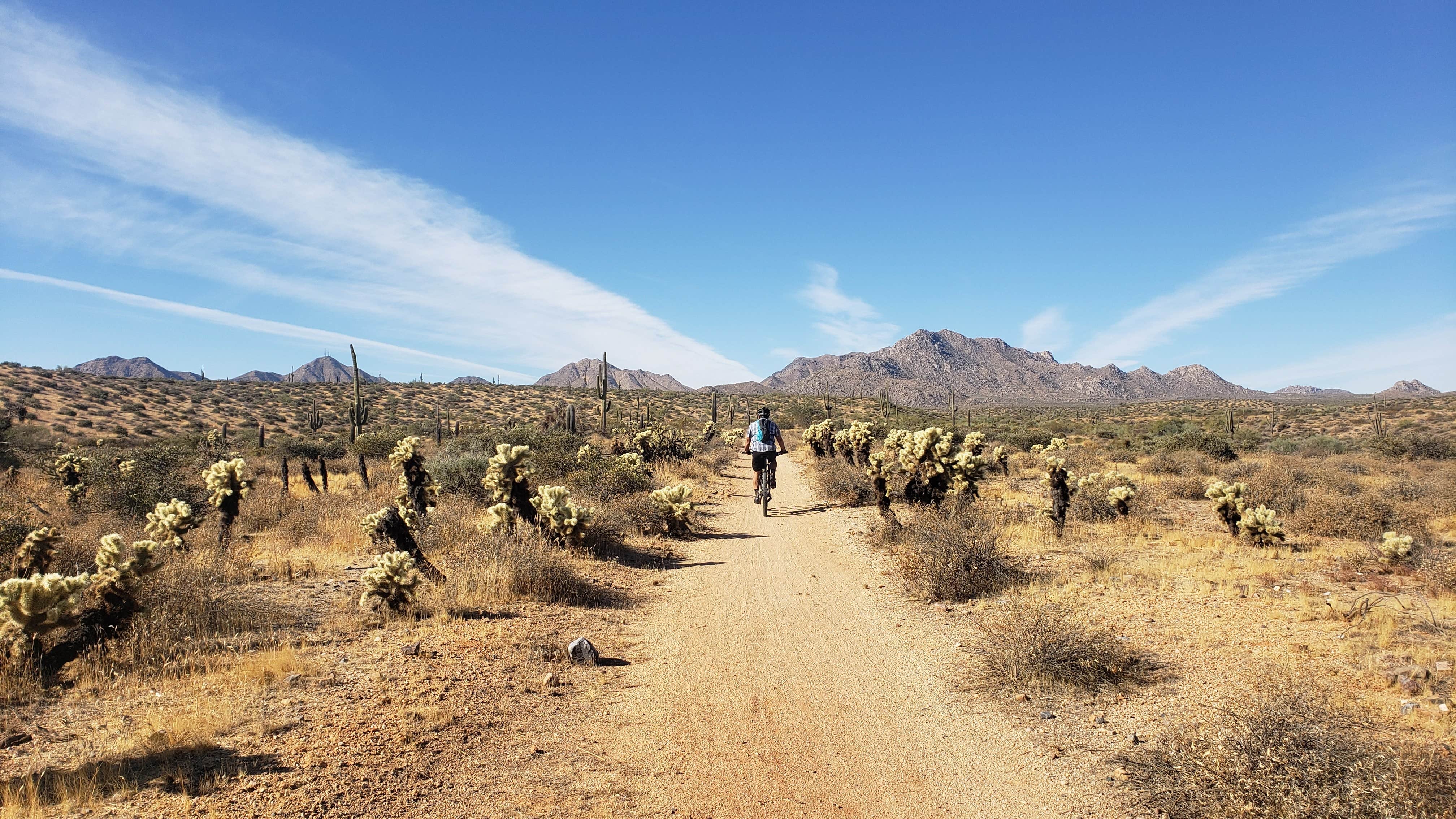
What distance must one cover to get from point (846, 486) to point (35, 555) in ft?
40.6

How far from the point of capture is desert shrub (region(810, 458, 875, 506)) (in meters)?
14.8

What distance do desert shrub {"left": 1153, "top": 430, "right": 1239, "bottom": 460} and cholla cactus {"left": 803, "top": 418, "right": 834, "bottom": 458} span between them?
11.8m

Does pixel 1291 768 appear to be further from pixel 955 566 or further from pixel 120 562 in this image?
pixel 120 562

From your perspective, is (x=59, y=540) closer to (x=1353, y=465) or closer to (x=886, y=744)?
(x=886, y=744)

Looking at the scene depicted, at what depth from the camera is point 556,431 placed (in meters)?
22.7

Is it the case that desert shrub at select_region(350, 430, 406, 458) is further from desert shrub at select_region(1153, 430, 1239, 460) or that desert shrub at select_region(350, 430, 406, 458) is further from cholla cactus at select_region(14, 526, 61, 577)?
desert shrub at select_region(1153, 430, 1239, 460)

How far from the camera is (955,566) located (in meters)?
7.77

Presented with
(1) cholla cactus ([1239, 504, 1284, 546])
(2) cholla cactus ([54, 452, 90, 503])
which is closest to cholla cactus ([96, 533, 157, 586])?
(2) cholla cactus ([54, 452, 90, 503])

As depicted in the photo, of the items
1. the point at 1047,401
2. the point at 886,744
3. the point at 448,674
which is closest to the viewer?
the point at 886,744

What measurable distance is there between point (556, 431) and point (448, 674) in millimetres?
17803

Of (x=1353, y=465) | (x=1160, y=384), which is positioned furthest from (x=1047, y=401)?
(x=1353, y=465)

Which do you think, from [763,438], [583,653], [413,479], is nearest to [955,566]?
[583,653]

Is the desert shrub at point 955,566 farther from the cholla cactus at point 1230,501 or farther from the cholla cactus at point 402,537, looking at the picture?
the cholla cactus at point 402,537

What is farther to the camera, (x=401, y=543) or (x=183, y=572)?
(x=401, y=543)
